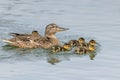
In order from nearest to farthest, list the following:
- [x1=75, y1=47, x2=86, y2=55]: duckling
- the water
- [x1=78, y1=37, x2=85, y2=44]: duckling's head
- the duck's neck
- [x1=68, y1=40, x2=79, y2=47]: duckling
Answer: the water
[x1=75, y1=47, x2=86, y2=55]: duckling
[x1=78, y1=37, x2=85, y2=44]: duckling's head
[x1=68, y1=40, x2=79, y2=47]: duckling
the duck's neck

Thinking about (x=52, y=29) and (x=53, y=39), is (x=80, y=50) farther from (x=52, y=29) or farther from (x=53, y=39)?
(x=52, y=29)

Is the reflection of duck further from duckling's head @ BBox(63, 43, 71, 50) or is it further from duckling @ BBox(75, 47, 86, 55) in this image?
duckling @ BBox(75, 47, 86, 55)

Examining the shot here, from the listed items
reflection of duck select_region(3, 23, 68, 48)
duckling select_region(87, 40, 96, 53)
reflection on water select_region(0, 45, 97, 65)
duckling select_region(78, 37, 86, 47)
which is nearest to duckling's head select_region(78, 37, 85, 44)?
duckling select_region(78, 37, 86, 47)

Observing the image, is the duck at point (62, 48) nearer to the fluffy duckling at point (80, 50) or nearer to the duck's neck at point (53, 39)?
the fluffy duckling at point (80, 50)

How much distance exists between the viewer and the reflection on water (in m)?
11.2

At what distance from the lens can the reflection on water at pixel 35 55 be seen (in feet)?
36.7

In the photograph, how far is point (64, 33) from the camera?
13211 mm

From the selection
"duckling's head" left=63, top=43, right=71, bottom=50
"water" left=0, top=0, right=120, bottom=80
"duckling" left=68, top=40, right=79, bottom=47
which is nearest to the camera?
"water" left=0, top=0, right=120, bottom=80

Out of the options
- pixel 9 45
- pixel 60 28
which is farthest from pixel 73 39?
pixel 9 45

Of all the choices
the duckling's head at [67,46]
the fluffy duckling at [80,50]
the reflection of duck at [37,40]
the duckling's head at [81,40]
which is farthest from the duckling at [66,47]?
the reflection of duck at [37,40]

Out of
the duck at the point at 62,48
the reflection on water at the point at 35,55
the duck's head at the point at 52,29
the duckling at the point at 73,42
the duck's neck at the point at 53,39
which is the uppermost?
the duck's head at the point at 52,29

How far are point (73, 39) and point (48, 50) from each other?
751mm

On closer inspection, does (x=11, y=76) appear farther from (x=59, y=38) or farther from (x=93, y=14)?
(x=93, y=14)

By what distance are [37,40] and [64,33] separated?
42.1 inches
